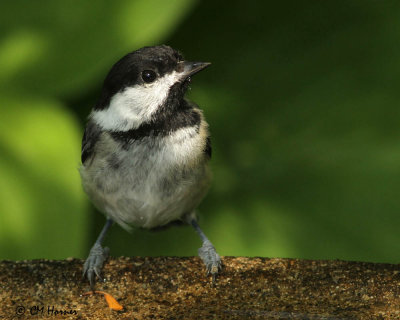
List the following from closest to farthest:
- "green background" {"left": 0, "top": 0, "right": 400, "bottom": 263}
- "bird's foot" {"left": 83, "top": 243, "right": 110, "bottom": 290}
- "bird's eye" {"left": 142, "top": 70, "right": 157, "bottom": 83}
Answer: "bird's foot" {"left": 83, "top": 243, "right": 110, "bottom": 290}, "bird's eye" {"left": 142, "top": 70, "right": 157, "bottom": 83}, "green background" {"left": 0, "top": 0, "right": 400, "bottom": 263}

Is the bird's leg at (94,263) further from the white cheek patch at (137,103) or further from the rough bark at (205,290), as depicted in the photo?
the white cheek patch at (137,103)

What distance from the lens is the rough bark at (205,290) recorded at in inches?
49.4

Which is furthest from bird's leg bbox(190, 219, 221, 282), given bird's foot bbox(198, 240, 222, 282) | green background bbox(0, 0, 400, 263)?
green background bbox(0, 0, 400, 263)

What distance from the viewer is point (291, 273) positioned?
4.59ft

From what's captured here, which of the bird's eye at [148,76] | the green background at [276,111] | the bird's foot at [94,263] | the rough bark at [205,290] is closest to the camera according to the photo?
the rough bark at [205,290]

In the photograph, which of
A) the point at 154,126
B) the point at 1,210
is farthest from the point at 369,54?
the point at 1,210

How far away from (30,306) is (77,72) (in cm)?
85

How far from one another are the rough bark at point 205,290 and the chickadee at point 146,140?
0.31ft

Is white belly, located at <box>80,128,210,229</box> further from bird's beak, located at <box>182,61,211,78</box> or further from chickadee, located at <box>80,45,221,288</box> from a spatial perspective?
bird's beak, located at <box>182,61,211,78</box>

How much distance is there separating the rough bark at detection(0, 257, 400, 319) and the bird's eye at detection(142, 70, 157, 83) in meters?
0.45

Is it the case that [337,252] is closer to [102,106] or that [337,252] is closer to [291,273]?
[291,273]

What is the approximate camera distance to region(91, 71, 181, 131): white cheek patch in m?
1.60

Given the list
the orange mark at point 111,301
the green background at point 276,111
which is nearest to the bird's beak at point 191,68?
the green background at point 276,111

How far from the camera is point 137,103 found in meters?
1.60
